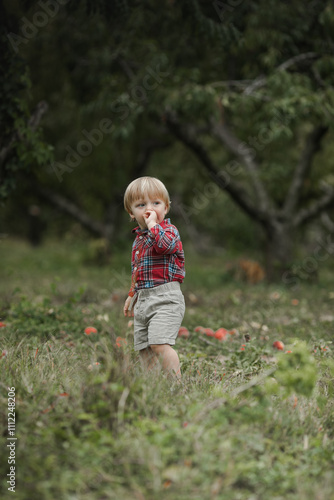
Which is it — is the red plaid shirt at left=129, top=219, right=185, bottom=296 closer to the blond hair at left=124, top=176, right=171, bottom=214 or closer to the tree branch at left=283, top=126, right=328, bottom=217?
the blond hair at left=124, top=176, right=171, bottom=214

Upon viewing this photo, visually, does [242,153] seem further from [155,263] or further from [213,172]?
[155,263]

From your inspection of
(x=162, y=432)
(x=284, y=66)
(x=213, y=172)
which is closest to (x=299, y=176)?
(x=213, y=172)

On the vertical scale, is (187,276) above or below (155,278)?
below

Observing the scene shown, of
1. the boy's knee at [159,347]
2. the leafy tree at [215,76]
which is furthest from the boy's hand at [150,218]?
the leafy tree at [215,76]

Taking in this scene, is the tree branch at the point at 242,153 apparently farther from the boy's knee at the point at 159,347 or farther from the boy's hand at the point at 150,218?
the boy's knee at the point at 159,347

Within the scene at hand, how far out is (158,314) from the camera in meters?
2.96

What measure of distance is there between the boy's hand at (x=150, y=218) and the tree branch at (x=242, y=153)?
5940mm

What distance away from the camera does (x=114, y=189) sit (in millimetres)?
12383

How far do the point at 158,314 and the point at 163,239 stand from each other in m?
0.47

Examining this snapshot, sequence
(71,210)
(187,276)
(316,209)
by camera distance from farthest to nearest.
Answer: (71,210) → (187,276) → (316,209)

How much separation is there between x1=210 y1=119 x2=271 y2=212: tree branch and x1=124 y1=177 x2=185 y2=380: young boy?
19.2 ft

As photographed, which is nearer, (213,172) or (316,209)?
(213,172)

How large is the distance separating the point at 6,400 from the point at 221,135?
7.24 meters

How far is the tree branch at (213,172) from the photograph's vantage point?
25.9 feet
